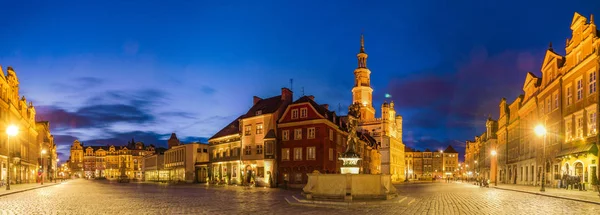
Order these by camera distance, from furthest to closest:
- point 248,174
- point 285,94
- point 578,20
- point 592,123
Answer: point 285,94
point 248,174
point 578,20
point 592,123

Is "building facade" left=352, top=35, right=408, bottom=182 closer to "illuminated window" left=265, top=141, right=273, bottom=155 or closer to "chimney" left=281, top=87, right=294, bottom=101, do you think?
"chimney" left=281, top=87, right=294, bottom=101

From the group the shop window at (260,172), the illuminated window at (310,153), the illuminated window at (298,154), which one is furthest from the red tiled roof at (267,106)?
the illuminated window at (310,153)

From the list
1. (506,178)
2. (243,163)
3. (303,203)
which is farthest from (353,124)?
(506,178)

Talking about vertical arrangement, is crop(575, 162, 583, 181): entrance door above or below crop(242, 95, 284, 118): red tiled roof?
below

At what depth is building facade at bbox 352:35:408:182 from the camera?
395 feet

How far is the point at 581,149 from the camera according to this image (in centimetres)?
3672

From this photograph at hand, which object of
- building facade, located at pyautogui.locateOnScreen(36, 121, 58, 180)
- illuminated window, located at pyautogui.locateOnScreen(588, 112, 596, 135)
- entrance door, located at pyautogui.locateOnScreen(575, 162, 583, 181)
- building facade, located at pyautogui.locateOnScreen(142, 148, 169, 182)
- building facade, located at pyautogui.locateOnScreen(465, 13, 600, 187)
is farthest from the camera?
building facade, located at pyautogui.locateOnScreen(142, 148, 169, 182)

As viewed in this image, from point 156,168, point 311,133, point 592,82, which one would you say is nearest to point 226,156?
point 311,133

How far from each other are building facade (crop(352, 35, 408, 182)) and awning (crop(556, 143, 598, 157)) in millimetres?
76121

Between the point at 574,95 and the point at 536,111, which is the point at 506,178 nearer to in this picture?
the point at 536,111

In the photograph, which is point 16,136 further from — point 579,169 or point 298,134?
point 579,169

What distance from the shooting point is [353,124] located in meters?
29.5

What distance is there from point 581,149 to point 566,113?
640 centimetres

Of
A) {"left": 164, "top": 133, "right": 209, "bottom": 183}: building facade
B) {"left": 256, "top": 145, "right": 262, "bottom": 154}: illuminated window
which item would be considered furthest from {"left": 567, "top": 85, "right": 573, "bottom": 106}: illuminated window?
{"left": 164, "top": 133, "right": 209, "bottom": 183}: building facade
